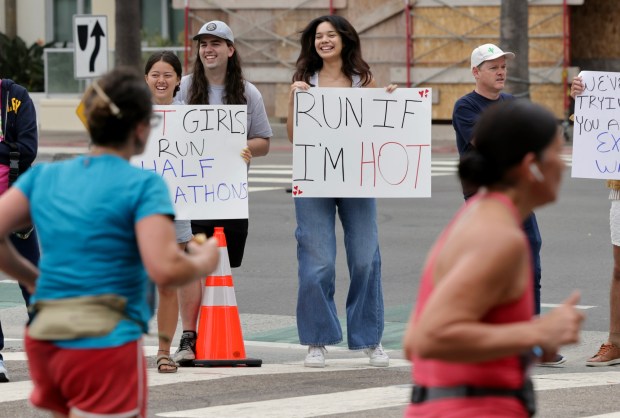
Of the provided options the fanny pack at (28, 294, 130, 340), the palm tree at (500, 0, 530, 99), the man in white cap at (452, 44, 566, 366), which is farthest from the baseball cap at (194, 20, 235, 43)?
the palm tree at (500, 0, 530, 99)

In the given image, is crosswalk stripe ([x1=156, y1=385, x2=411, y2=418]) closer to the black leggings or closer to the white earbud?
the black leggings

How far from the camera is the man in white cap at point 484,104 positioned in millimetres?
8453

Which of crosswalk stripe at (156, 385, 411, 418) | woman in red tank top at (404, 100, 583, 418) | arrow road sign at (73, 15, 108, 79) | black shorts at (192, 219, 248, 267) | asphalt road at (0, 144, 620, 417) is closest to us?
woman in red tank top at (404, 100, 583, 418)

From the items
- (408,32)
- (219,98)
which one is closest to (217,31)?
(219,98)

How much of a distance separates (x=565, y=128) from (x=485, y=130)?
1031 inches

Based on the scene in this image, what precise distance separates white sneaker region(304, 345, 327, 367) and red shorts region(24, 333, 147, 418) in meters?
4.37

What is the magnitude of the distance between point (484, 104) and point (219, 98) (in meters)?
1.62

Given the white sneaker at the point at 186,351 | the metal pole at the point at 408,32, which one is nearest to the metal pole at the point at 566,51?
the metal pole at the point at 408,32

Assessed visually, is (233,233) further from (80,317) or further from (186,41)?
(186,41)

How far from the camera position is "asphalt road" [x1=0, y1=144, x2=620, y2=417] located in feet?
24.3

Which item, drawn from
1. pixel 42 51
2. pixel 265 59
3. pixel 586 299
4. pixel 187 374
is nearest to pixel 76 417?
pixel 187 374

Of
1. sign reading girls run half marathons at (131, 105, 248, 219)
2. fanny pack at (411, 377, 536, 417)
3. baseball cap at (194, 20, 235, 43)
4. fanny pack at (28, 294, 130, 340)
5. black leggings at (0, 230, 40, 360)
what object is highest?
baseball cap at (194, 20, 235, 43)

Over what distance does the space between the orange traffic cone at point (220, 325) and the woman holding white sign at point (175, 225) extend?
8.7 inches

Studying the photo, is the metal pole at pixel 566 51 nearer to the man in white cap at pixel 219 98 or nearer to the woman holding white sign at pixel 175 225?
the man in white cap at pixel 219 98
